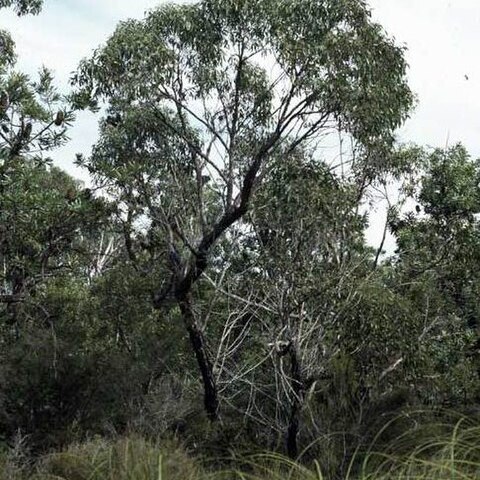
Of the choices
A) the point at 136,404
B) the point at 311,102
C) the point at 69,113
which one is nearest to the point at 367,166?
the point at 311,102

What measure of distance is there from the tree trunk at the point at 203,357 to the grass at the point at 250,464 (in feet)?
20.4

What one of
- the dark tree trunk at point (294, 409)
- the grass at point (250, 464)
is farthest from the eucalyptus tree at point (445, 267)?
the grass at point (250, 464)

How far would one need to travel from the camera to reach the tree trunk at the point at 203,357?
46.5ft

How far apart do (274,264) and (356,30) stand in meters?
4.05

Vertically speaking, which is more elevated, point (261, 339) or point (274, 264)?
point (274, 264)

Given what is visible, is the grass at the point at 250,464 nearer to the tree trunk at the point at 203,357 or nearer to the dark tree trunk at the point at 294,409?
the dark tree trunk at the point at 294,409

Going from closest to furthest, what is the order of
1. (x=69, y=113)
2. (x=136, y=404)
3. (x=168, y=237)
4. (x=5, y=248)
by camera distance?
(x=69, y=113)
(x=5, y=248)
(x=136, y=404)
(x=168, y=237)

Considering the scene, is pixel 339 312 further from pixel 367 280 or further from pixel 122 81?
pixel 122 81

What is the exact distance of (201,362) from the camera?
14305 millimetres

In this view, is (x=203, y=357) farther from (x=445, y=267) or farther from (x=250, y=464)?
(x=250, y=464)

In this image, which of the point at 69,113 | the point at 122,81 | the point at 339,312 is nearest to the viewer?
the point at 69,113

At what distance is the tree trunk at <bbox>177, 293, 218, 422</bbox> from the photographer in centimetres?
1419

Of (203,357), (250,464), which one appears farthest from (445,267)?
(250,464)

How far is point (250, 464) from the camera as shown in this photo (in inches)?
254
